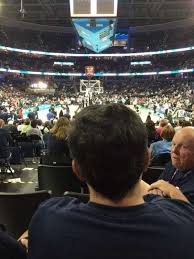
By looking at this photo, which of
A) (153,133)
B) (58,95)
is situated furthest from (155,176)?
(58,95)

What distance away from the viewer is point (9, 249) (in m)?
1.57

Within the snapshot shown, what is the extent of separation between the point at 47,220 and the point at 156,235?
16.5 inches

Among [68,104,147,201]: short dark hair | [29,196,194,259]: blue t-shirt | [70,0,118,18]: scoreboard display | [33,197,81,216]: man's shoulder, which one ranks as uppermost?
[70,0,118,18]: scoreboard display

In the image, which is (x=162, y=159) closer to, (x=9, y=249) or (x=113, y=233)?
(x=9, y=249)

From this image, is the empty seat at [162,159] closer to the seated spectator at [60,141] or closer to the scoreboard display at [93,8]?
the seated spectator at [60,141]

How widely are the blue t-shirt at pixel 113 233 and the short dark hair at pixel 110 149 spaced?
9 cm

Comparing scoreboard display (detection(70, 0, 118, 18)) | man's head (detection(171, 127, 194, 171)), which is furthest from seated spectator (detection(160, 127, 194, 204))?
scoreboard display (detection(70, 0, 118, 18))

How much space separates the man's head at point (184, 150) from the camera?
3.06 meters

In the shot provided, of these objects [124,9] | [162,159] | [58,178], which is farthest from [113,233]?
[124,9]

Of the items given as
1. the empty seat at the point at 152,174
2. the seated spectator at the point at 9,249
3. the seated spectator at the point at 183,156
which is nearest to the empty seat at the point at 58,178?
the empty seat at the point at 152,174

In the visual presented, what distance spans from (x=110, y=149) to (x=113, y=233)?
0.99ft

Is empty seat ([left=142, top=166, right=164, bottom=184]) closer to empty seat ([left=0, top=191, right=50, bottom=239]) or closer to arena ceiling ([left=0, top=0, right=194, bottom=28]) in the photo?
empty seat ([left=0, top=191, right=50, bottom=239])

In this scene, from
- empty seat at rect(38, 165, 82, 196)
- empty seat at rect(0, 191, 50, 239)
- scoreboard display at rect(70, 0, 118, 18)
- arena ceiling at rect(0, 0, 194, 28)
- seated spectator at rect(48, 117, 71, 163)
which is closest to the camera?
empty seat at rect(0, 191, 50, 239)

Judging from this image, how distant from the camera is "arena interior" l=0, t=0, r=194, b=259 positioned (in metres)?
4.36
